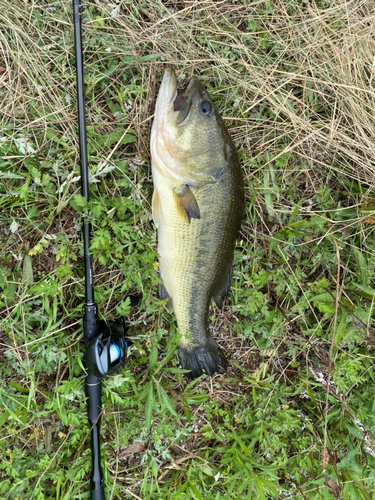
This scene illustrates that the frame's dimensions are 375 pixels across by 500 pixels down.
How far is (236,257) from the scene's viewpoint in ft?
8.79

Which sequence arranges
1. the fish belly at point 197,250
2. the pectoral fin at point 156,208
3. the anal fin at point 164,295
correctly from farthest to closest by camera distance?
1. the anal fin at point 164,295
2. the pectoral fin at point 156,208
3. the fish belly at point 197,250

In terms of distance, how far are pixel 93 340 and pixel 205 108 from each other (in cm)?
170

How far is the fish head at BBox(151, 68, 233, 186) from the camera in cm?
206

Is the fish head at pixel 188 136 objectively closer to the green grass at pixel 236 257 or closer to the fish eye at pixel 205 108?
the fish eye at pixel 205 108

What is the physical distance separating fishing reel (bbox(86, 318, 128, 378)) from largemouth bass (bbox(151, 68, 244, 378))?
18.0 inches

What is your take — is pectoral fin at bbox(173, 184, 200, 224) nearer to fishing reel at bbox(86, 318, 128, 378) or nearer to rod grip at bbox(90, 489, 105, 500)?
fishing reel at bbox(86, 318, 128, 378)

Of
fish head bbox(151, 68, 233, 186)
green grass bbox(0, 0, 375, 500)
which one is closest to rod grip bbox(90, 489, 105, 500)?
green grass bbox(0, 0, 375, 500)

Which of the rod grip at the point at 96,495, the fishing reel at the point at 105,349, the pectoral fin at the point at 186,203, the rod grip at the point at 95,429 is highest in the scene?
the pectoral fin at the point at 186,203

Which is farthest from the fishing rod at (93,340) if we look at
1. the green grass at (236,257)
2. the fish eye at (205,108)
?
the fish eye at (205,108)

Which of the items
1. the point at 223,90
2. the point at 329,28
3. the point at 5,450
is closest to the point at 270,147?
the point at 223,90

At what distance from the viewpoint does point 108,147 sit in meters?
2.43

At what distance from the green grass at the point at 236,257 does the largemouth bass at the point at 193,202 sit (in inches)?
7.9

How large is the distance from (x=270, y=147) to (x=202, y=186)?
36.8 inches

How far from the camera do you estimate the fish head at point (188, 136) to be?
2057 millimetres
